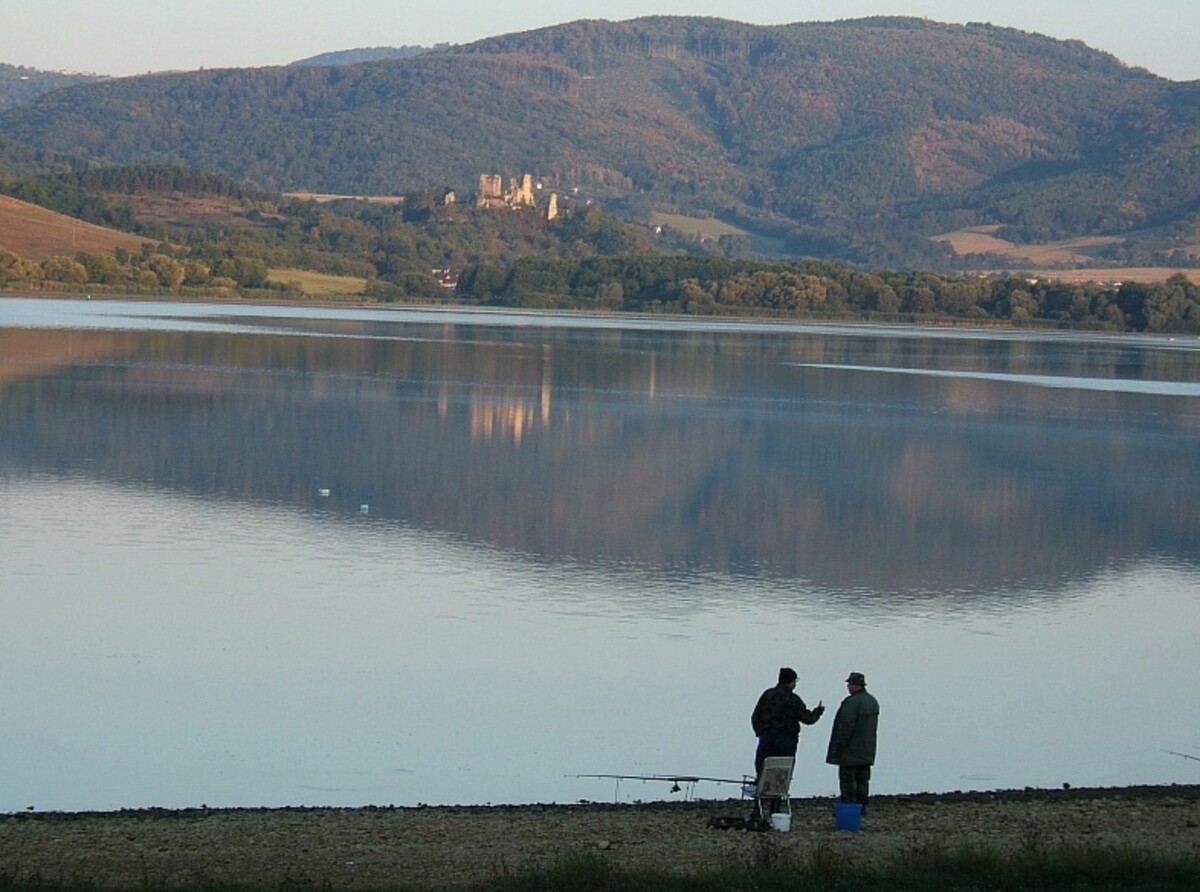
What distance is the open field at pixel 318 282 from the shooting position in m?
129

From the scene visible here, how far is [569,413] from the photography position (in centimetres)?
3675

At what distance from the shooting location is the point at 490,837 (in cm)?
948

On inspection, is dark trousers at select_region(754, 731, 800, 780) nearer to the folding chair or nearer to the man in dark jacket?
the man in dark jacket

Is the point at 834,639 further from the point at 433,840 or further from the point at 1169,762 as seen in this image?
the point at 433,840

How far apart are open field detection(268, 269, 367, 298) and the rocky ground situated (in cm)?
11878

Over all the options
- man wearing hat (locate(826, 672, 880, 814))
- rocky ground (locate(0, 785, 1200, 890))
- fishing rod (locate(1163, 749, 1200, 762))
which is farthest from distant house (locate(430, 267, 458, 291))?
man wearing hat (locate(826, 672, 880, 814))

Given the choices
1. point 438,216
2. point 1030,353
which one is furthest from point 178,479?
point 438,216

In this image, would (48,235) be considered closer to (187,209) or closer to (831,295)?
(187,209)

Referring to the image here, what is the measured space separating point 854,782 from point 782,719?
510mm

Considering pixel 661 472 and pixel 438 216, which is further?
pixel 438 216

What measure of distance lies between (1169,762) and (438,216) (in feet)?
577

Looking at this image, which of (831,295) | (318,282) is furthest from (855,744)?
(318,282)

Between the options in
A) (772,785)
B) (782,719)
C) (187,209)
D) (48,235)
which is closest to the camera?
(772,785)

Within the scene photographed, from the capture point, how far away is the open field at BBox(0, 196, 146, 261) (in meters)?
121
